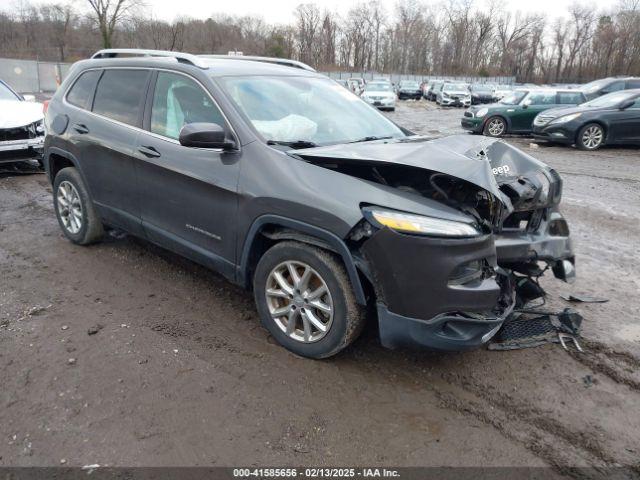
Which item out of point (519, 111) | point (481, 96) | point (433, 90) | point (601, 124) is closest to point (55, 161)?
point (601, 124)

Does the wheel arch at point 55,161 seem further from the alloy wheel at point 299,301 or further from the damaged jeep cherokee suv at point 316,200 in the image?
the alloy wheel at point 299,301

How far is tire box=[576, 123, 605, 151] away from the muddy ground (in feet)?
32.1

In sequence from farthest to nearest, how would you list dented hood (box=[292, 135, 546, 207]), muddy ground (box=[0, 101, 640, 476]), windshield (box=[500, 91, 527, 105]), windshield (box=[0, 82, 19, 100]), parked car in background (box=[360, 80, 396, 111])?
parked car in background (box=[360, 80, 396, 111])
windshield (box=[500, 91, 527, 105])
windshield (box=[0, 82, 19, 100])
dented hood (box=[292, 135, 546, 207])
muddy ground (box=[0, 101, 640, 476])

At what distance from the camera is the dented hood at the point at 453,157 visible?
2.83 m

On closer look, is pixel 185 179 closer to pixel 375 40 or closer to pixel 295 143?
pixel 295 143

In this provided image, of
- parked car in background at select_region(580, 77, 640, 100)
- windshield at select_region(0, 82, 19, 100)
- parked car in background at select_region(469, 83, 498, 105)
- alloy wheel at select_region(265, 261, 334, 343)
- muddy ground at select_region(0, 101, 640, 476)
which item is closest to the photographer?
muddy ground at select_region(0, 101, 640, 476)

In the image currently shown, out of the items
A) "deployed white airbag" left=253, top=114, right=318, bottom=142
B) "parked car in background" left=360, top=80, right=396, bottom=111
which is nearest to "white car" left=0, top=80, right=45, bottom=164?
"deployed white airbag" left=253, top=114, right=318, bottom=142

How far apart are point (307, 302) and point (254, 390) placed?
0.61 m

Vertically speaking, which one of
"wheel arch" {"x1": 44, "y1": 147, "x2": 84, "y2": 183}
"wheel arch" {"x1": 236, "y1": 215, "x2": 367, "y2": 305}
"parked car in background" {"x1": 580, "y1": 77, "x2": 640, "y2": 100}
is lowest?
"wheel arch" {"x1": 236, "y1": 215, "x2": 367, "y2": 305}

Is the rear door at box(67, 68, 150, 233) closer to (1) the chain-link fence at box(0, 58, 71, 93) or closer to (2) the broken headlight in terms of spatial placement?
(2) the broken headlight

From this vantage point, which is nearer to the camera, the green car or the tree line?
the green car

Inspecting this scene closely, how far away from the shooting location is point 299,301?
3172 millimetres

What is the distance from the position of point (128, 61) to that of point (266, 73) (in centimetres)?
131

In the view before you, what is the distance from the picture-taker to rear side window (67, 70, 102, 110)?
4.71m
